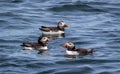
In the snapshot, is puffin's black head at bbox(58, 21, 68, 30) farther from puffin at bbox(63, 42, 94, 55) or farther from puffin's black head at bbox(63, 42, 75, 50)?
puffin at bbox(63, 42, 94, 55)

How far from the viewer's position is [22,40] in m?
30.9

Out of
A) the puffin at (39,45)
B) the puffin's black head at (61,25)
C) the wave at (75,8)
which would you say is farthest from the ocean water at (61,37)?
the puffin's black head at (61,25)

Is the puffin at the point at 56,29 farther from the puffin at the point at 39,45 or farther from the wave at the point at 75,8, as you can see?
the wave at the point at 75,8

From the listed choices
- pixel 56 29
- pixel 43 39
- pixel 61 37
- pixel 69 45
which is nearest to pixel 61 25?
pixel 56 29

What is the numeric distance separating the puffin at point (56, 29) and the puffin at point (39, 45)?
2265mm

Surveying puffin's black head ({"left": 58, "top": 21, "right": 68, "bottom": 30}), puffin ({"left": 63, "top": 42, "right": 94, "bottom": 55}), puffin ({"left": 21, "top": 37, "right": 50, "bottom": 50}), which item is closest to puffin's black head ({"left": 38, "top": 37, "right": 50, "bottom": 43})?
puffin ({"left": 21, "top": 37, "right": 50, "bottom": 50})

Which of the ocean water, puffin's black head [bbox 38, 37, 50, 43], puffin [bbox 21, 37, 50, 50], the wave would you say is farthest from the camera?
the wave

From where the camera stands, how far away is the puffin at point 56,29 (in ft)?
107

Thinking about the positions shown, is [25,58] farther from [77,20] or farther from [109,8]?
[109,8]

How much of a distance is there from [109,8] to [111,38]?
8675 millimetres

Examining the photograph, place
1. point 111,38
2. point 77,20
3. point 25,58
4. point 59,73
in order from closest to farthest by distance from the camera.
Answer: point 59,73, point 25,58, point 111,38, point 77,20

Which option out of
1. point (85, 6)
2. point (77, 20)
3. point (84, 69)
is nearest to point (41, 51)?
point (84, 69)

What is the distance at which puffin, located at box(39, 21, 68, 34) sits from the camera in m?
32.7

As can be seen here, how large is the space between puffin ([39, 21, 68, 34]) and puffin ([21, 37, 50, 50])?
2.26 meters
